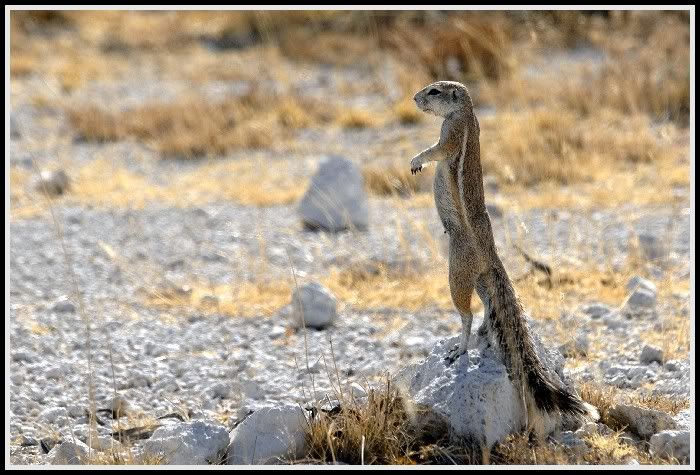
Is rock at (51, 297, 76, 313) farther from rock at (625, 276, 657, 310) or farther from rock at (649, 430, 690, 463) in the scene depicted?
rock at (649, 430, 690, 463)

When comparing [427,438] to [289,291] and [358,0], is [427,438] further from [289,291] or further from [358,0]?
[289,291]

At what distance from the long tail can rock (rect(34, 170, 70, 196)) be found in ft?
23.1

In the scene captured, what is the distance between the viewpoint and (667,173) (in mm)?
9930

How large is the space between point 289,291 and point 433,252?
102 cm

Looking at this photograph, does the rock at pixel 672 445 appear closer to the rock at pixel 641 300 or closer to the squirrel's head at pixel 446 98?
the squirrel's head at pixel 446 98

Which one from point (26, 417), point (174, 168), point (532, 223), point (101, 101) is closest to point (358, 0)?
point (26, 417)

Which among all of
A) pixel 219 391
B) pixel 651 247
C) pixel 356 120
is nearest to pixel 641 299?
pixel 651 247

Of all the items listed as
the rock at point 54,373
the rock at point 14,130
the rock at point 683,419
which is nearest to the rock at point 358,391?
the rock at point 683,419

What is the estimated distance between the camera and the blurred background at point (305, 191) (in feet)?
21.1

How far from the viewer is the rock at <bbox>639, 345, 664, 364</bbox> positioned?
571 centimetres

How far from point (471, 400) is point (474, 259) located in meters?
0.55

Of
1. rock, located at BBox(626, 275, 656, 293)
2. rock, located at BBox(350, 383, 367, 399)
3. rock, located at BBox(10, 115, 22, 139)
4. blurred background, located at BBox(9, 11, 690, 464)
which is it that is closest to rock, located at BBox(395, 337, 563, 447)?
rock, located at BBox(350, 383, 367, 399)

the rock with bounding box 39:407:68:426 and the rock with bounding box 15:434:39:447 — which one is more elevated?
the rock with bounding box 39:407:68:426

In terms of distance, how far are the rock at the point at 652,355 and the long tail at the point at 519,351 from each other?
1.48m
